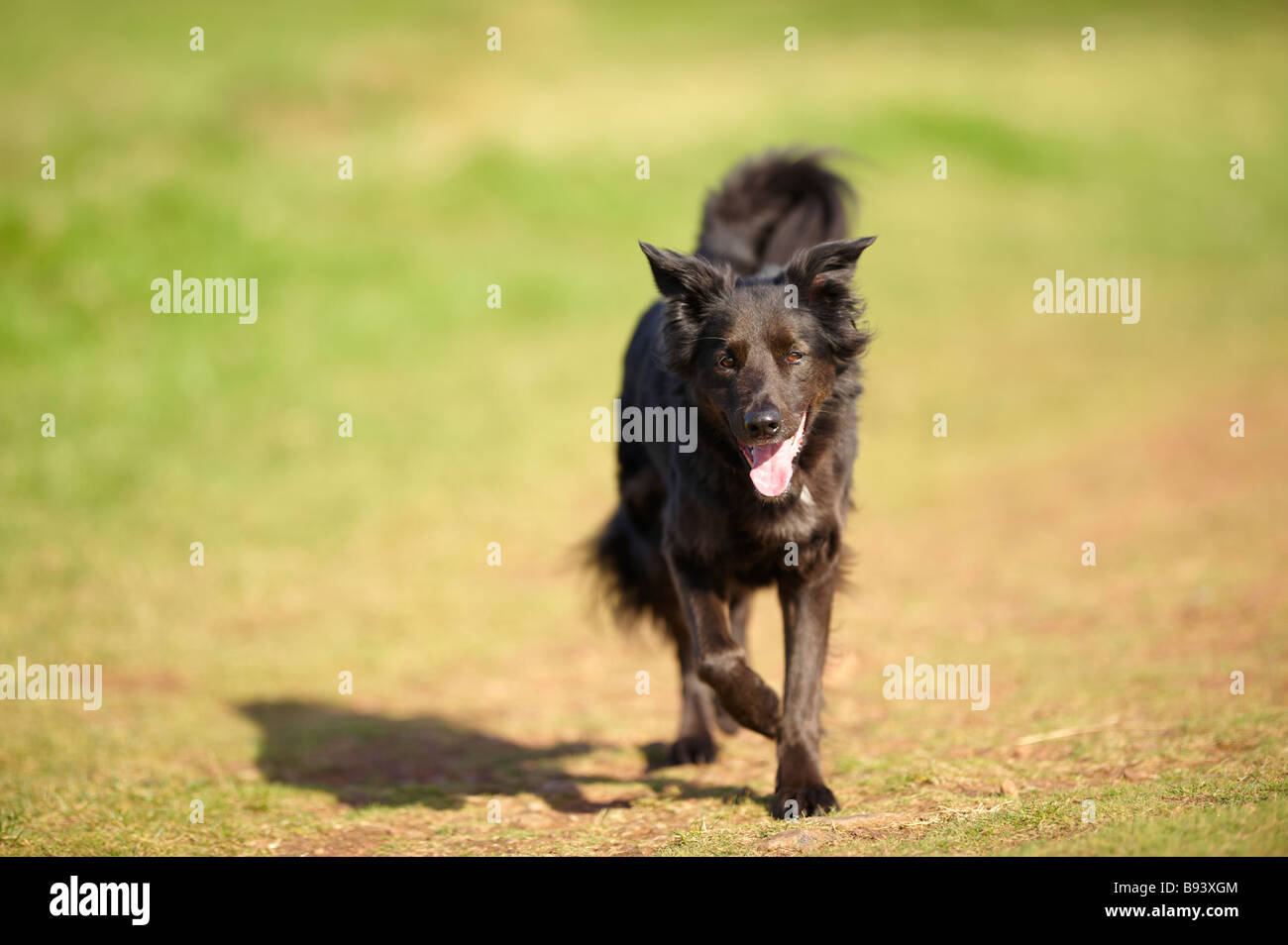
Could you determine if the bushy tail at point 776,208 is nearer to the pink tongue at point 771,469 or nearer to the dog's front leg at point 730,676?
the pink tongue at point 771,469

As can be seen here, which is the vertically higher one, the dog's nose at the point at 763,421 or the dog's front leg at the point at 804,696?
the dog's nose at the point at 763,421

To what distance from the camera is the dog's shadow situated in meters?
5.81

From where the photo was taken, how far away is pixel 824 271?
5254mm

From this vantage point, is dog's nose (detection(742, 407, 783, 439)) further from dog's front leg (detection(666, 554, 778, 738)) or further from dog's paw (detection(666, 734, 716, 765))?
dog's paw (detection(666, 734, 716, 765))

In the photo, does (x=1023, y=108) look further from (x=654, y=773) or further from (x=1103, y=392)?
(x=654, y=773)

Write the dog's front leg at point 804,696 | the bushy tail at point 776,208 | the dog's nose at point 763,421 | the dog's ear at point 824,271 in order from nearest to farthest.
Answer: the dog's nose at point 763,421, the dog's front leg at point 804,696, the dog's ear at point 824,271, the bushy tail at point 776,208

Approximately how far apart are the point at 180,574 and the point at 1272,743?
8083 millimetres

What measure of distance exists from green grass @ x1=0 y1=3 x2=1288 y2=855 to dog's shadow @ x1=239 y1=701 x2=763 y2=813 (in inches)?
1.6

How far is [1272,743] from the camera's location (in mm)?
5133

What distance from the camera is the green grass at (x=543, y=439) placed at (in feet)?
18.6

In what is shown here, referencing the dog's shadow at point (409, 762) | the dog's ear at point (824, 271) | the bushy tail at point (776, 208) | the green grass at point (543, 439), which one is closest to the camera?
the dog's ear at point (824, 271)

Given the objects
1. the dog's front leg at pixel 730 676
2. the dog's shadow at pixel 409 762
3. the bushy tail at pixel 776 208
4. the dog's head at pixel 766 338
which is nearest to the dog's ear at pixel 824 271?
the dog's head at pixel 766 338

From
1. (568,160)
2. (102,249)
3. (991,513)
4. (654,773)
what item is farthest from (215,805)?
(568,160)

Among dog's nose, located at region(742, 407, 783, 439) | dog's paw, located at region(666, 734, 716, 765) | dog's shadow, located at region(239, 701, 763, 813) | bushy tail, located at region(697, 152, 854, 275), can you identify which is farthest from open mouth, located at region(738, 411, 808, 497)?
bushy tail, located at region(697, 152, 854, 275)
